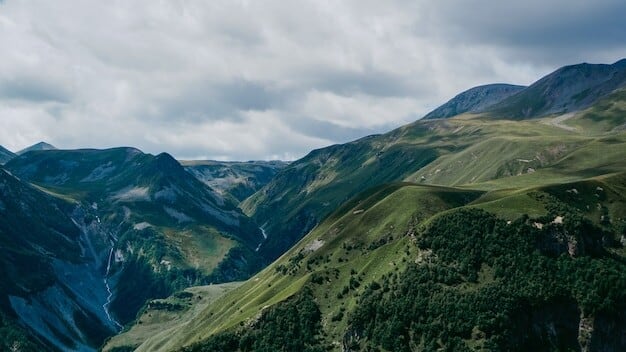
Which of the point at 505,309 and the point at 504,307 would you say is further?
the point at 504,307

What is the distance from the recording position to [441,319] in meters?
184

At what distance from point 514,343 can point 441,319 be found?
73.2 ft

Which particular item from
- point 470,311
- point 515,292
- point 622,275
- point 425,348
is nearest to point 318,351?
point 425,348

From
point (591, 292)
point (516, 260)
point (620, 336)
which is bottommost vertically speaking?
point (620, 336)

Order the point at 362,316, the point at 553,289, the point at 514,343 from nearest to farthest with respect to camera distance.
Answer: the point at 514,343 < the point at 553,289 < the point at 362,316

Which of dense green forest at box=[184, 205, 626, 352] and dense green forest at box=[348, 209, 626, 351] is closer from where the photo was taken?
dense green forest at box=[184, 205, 626, 352]

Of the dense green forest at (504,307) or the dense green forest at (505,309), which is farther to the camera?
the dense green forest at (504,307)

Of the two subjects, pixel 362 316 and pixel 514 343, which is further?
pixel 362 316

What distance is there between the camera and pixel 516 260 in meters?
197

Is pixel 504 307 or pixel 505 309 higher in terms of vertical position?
pixel 504 307

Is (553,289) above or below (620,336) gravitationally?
above

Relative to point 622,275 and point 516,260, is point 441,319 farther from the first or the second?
point 622,275

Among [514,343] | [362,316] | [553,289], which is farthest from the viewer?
[362,316]

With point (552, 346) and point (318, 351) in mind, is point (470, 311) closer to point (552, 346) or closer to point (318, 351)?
point (552, 346)
